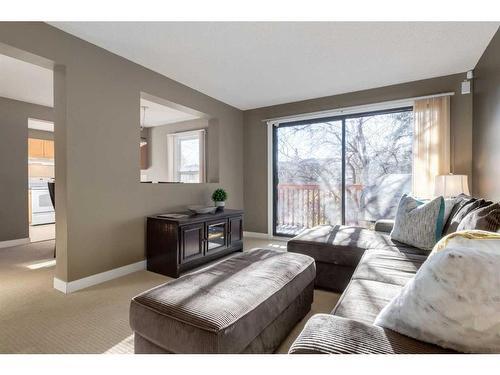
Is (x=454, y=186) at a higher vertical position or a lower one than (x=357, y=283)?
higher

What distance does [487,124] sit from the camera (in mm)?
2529

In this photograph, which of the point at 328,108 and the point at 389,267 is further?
the point at 328,108

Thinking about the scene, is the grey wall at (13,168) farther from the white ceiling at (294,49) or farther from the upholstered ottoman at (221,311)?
the upholstered ottoman at (221,311)

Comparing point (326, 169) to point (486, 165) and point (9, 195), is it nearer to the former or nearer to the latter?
point (486, 165)

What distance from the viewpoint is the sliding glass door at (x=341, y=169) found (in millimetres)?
3641

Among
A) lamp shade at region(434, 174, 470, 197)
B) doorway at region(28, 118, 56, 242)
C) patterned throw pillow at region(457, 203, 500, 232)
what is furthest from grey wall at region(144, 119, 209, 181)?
patterned throw pillow at region(457, 203, 500, 232)

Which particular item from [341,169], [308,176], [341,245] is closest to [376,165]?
[341,169]

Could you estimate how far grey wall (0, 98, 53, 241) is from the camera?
3.85 meters

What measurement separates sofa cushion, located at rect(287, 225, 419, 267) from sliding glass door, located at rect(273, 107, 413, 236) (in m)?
1.30

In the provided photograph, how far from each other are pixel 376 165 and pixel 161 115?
13.9 ft

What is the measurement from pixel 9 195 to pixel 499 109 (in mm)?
6263

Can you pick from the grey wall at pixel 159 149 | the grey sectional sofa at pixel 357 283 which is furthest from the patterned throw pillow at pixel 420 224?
the grey wall at pixel 159 149

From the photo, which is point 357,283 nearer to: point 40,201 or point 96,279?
point 96,279

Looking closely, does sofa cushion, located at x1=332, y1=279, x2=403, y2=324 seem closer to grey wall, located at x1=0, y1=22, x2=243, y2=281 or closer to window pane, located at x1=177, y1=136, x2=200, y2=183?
grey wall, located at x1=0, y1=22, x2=243, y2=281
